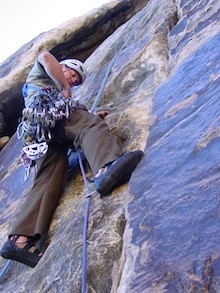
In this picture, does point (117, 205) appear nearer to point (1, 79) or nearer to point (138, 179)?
point (138, 179)

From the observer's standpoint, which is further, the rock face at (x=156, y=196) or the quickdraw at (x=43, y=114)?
the quickdraw at (x=43, y=114)

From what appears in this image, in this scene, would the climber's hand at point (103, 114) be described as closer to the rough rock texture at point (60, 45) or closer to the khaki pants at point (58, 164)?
the khaki pants at point (58, 164)

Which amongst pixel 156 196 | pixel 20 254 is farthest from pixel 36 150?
pixel 156 196

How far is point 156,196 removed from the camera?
2.57 meters

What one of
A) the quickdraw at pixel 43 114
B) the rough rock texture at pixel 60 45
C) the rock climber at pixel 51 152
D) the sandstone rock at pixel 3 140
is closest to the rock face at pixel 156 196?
the rock climber at pixel 51 152

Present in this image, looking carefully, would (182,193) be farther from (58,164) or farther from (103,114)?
(103,114)

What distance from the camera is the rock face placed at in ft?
6.91

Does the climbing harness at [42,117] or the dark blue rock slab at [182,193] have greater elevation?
the climbing harness at [42,117]

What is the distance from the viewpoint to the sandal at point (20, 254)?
10.7 feet

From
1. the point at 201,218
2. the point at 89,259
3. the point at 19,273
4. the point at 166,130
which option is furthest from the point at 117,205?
the point at 19,273

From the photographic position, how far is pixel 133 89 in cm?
480

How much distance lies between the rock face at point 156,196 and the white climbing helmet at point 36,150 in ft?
1.37

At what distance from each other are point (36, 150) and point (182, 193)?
1.93 meters

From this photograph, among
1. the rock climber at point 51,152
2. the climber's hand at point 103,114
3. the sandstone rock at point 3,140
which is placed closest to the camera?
the rock climber at point 51,152
